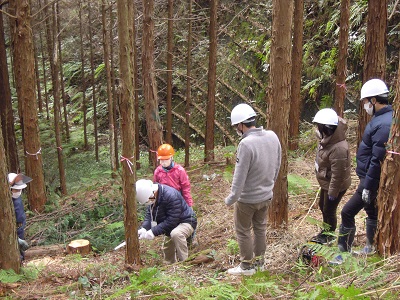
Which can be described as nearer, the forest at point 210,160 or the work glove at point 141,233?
the forest at point 210,160

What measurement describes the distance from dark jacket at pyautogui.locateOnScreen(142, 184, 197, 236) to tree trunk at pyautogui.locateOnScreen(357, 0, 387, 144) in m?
4.90

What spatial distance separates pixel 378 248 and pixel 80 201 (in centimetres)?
808

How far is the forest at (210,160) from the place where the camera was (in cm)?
387

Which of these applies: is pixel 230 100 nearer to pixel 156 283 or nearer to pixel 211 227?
pixel 211 227

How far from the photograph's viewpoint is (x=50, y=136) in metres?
20.0

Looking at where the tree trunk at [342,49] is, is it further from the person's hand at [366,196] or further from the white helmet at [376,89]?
the person's hand at [366,196]

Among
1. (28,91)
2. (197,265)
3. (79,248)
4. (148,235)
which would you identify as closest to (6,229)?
(148,235)

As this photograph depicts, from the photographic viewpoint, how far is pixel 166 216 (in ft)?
18.8

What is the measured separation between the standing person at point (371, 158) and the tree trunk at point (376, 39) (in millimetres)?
3676

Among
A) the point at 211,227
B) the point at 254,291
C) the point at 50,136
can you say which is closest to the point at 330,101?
the point at 211,227

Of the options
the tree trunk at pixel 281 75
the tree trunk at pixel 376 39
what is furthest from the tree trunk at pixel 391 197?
the tree trunk at pixel 376 39

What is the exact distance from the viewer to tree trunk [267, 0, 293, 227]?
5305 millimetres

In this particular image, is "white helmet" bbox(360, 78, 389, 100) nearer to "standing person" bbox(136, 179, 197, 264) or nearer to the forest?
the forest

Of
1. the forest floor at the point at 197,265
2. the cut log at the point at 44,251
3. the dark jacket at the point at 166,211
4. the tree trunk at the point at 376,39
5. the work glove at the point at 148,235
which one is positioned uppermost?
the tree trunk at the point at 376,39
